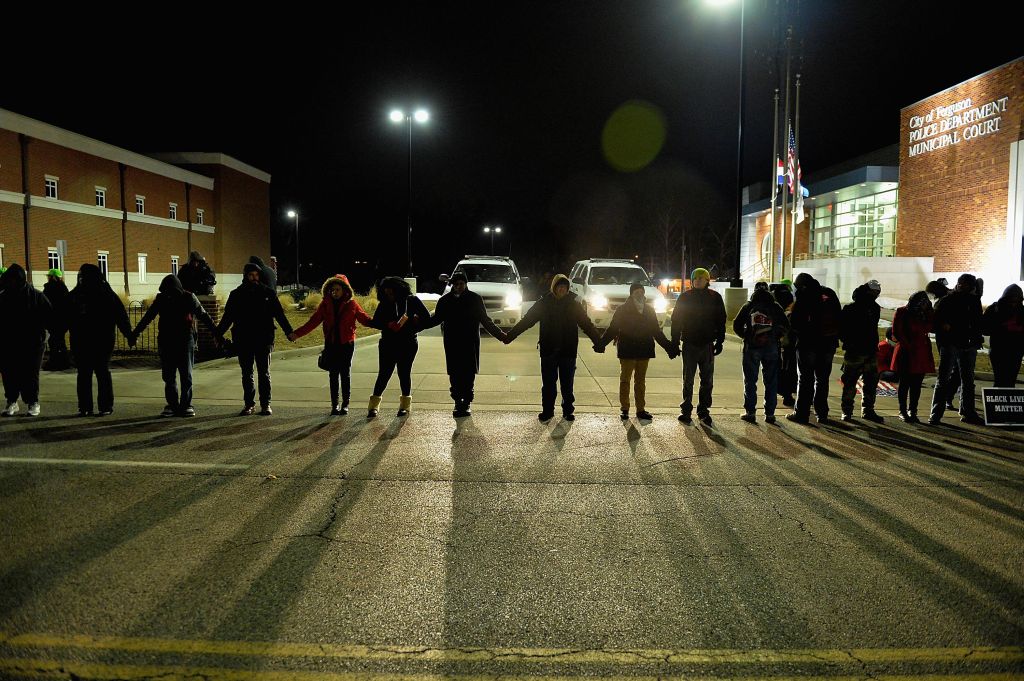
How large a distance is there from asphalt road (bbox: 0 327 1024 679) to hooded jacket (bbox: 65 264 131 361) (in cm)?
145

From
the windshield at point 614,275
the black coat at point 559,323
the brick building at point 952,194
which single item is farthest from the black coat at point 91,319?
the brick building at point 952,194

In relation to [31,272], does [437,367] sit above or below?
below

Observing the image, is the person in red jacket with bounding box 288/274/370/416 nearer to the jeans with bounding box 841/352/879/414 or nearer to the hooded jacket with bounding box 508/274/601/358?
the hooded jacket with bounding box 508/274/601/358

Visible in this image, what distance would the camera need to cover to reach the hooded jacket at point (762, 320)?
9.62m

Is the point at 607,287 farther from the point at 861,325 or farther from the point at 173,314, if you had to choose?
the point at 173,314

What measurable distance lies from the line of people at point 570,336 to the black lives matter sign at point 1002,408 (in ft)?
1.50

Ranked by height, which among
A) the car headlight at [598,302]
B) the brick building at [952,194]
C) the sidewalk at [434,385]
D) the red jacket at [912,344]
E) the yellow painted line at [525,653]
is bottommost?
the yellow painted line at [525,653]

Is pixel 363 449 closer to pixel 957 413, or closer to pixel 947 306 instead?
pixel 947 306

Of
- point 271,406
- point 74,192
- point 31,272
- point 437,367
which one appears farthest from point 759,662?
point 74,192

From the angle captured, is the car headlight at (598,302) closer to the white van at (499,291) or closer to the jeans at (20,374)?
the white van at (499,291)

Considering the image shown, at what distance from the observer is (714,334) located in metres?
9.78

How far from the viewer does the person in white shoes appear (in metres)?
9.48

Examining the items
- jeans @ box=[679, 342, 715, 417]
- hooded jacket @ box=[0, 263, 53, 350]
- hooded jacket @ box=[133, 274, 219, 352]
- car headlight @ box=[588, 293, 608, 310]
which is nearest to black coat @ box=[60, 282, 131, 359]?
hooded jacket @ box=[0, 263, 53, 350]

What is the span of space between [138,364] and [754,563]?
1258 centimetres
